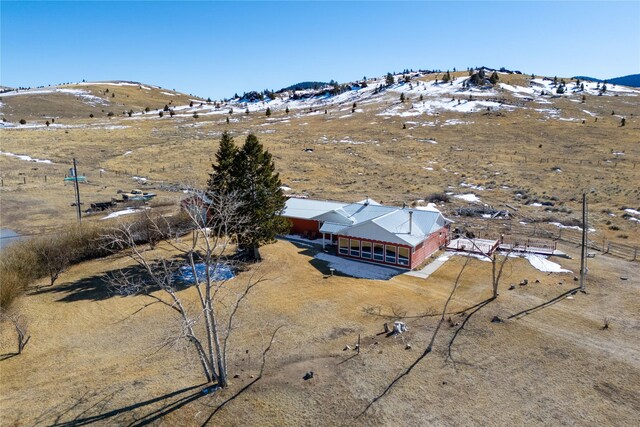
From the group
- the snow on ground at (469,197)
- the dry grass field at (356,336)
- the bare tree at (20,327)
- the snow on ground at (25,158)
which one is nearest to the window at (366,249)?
the dry grass field at (356,336)

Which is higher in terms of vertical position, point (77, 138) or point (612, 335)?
point (77, 138)

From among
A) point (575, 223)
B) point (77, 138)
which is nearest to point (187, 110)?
point (77, 138)

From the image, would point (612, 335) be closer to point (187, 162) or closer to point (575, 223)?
point (575, 223)

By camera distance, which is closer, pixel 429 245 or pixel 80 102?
pixel 429 245

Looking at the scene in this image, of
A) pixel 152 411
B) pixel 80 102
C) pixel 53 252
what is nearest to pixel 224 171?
pixel 53 252

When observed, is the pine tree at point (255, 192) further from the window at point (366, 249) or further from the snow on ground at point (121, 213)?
the snow on ground at point (121, 213)

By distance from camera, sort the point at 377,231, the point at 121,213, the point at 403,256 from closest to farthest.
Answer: the point at 403,256 < the point at 377,231 < the point at 121,213

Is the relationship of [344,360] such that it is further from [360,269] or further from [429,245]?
[429,245]
